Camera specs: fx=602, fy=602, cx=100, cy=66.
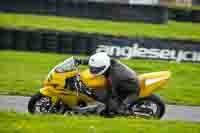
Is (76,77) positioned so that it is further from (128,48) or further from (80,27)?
(80,27)

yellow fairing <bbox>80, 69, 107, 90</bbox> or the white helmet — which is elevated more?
the white helmet

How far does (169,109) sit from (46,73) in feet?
16.1

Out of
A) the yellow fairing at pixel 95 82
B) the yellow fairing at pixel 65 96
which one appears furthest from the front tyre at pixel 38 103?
the yellow fairing at pixel 95 82

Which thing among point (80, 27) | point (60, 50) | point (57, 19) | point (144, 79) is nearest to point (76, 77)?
point (144, 79)

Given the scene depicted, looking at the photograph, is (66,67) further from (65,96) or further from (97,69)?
(97,69)

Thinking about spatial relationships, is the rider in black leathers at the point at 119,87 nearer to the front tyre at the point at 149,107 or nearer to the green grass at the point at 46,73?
the front tyre at the point at 149,107

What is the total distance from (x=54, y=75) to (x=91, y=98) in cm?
77

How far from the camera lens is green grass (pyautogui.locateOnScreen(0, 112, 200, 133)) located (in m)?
8.20

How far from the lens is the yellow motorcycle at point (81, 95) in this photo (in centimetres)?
1047

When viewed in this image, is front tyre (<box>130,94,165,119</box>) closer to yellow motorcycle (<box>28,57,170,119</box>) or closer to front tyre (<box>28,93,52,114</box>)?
yellow motorcycle (<box>28,57,170,119</box>)

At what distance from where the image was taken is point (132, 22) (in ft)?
91.6

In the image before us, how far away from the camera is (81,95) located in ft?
34.6

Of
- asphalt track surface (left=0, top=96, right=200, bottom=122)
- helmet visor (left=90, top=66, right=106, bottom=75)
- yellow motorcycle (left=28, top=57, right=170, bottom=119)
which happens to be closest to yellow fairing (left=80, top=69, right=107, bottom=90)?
yellow motorcycle (left=28, top=57, right=170, bottom=119)

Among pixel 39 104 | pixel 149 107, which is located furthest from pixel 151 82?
pixel 39 104
